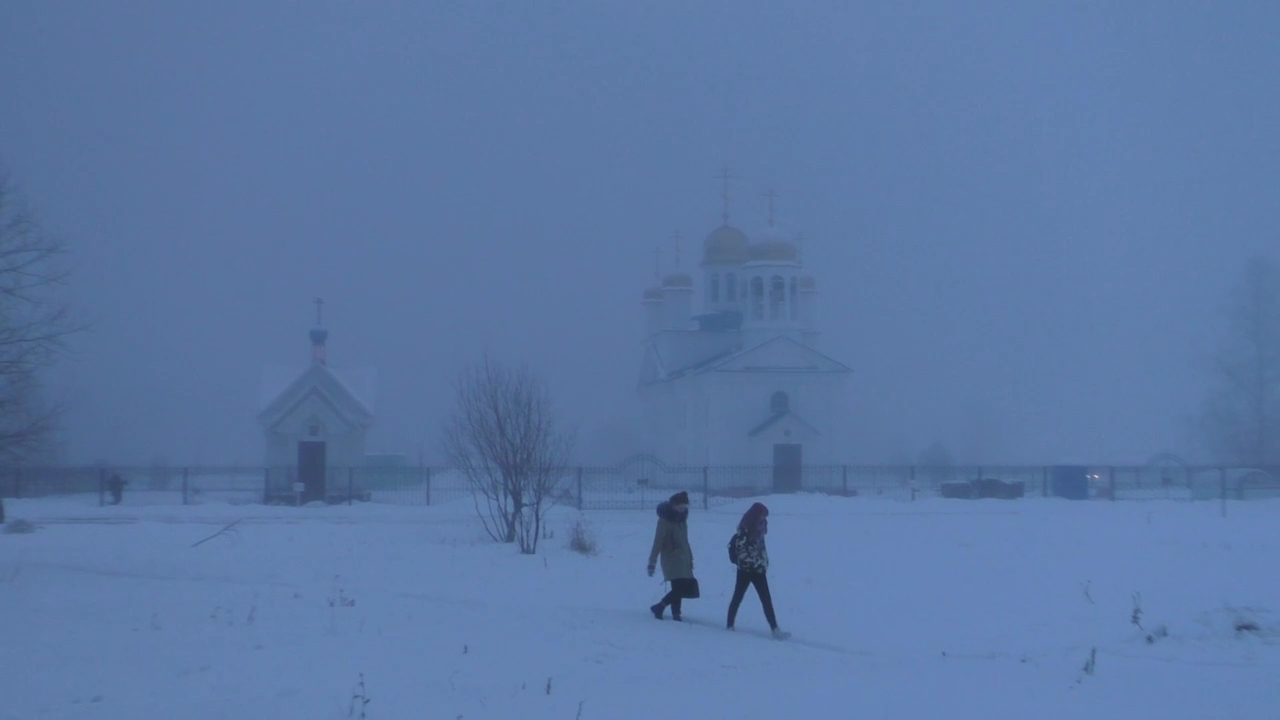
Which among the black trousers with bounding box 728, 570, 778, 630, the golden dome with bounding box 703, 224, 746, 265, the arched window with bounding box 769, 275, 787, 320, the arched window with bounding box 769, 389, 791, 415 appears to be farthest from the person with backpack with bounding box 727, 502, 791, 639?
the golden dome with bounding box 703, 224, 746, 265

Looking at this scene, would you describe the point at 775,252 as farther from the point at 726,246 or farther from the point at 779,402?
the point at 779,402

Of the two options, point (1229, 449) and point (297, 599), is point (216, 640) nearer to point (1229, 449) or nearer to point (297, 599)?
point (297, 599)

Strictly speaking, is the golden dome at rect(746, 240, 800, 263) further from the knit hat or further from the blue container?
the knit hat

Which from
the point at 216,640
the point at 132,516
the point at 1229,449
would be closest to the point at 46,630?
the point at 216,640

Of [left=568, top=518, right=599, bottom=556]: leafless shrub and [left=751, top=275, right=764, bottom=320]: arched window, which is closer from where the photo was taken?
[left=568, top=518, right=599, bottom=556]: leafless shrub

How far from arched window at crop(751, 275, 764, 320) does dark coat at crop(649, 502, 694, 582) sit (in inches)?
1595

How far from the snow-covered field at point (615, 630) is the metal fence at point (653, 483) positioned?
15.2 metres

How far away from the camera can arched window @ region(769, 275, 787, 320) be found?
54.0m

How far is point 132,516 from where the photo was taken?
33125 millimetres

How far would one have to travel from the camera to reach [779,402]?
169ft

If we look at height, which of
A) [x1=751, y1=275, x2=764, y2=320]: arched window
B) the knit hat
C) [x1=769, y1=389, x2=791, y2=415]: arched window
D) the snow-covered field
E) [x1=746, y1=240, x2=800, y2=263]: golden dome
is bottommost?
the snow-covered field

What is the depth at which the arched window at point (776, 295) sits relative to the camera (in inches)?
2126

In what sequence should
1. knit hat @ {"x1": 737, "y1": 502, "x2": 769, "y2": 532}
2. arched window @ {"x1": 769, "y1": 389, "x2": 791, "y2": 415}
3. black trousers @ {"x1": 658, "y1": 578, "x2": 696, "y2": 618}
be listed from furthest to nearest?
1. arched window @ {"x1": 769, "y1": 389, "x2": 791, "y2": 415}
2. black trousers @ {"x1": 658, "y1": 578, "x2": 696, "y2": 618}
3. knit hat @ {"x1": 737, "y1": 502, "x2": 769, "y2": 532}

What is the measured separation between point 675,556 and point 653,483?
3290 cm
